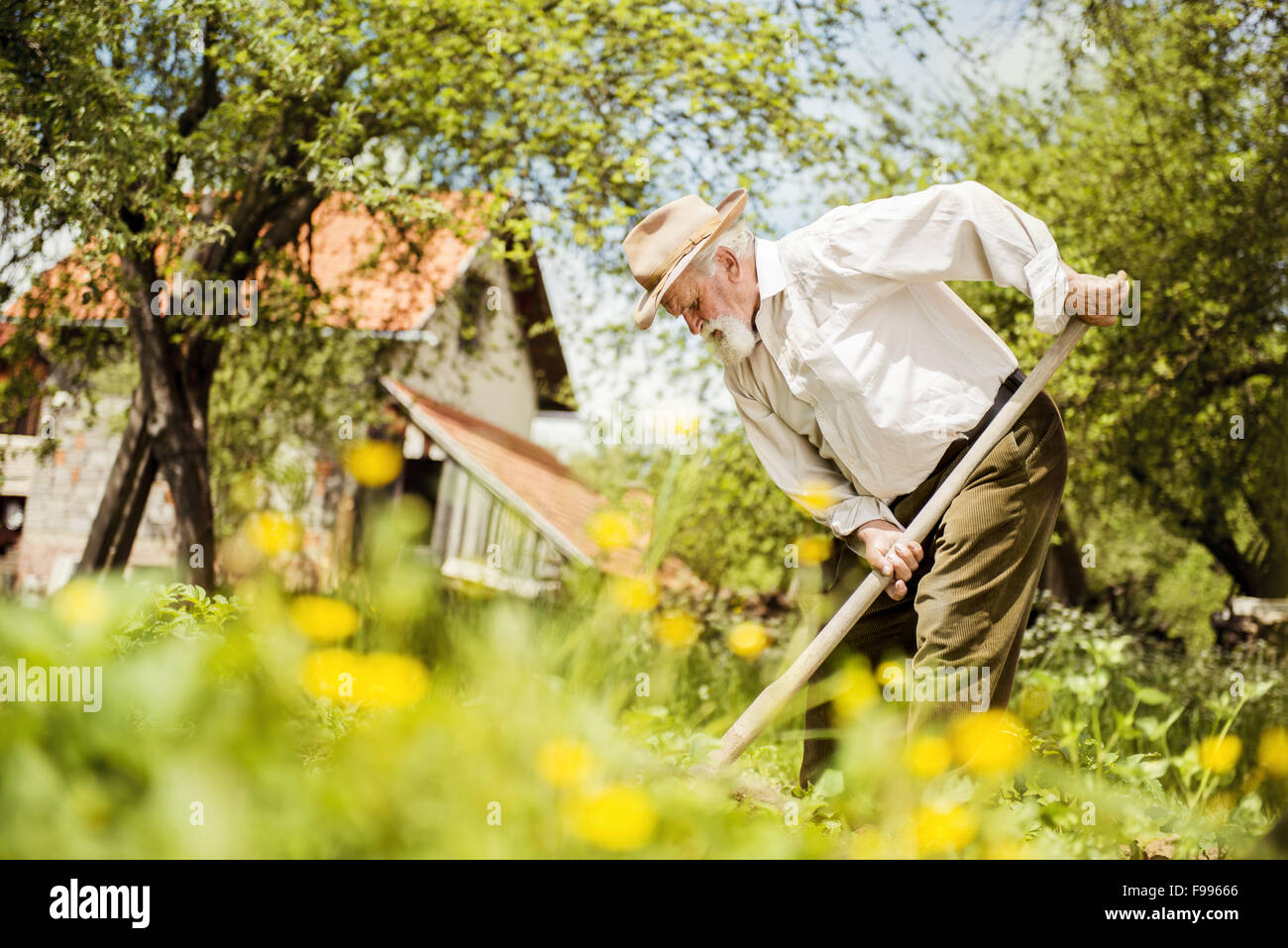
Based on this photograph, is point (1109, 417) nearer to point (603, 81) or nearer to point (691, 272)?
point (603, 81)

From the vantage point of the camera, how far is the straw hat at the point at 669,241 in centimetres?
269

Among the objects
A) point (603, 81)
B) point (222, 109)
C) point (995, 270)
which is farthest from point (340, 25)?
point (995, 270)

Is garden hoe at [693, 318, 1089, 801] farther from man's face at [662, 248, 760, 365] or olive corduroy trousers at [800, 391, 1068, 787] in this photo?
man's face at [662, 248, 760, 365]

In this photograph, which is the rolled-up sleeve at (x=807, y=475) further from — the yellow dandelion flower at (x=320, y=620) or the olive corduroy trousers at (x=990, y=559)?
the yellow dandelion flower at (x=320, y=620)

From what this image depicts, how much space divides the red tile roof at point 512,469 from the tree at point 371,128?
3.23 meters

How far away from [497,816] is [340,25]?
6.44m

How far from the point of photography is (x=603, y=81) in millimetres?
6969

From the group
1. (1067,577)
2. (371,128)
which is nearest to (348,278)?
(371,128)

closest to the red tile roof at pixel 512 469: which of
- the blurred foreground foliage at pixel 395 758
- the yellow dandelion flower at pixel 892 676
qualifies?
the yellow dandelion flower at pixel 892 676

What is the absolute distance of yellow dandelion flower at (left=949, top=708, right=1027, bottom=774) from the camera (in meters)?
1.67

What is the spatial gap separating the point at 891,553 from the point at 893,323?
576mm

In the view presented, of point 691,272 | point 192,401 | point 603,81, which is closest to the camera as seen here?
point 691,272

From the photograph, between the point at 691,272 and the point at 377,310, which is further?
the point at 377,310

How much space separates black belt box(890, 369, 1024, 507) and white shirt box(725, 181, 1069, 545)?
0.02m
